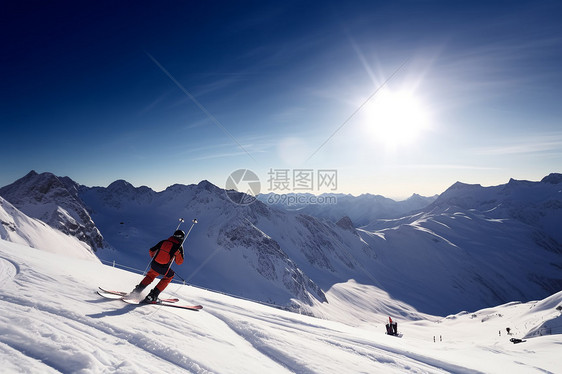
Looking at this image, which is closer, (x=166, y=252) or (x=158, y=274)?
(x=158, y=274)

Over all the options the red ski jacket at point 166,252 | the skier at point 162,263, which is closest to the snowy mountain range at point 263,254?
the skier at point 162,263

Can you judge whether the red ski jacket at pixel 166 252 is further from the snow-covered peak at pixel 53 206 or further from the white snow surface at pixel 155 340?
the snow-covered peak at pixel 53 206

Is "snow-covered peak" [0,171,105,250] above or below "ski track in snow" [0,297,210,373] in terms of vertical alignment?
above

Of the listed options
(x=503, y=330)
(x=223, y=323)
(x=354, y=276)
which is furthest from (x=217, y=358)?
(x=354, y=276)

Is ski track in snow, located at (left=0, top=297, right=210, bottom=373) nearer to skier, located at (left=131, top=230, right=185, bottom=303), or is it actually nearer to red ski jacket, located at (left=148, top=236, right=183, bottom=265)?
skier, located at (left=131, top=230, right=185, bottom=303)

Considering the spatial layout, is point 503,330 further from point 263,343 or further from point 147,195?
point 147,195

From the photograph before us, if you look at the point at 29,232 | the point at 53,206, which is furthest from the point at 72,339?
the point at 53,206

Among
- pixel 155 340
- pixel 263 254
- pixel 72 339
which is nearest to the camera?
pixel 72 339

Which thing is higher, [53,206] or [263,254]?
[53,206]

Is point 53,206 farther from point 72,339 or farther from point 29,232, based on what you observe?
point 72,339

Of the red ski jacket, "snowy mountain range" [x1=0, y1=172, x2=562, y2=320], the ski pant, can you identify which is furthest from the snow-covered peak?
the red ski jacket

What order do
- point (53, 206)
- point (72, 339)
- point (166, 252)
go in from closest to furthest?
1. point (72, 339)
2. point (166, 252)
3. point (53, 206)

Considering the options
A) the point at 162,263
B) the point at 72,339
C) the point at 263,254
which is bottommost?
the point at 263,254

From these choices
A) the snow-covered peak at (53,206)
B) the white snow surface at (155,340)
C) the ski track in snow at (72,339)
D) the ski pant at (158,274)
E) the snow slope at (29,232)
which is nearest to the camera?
the ski track in snow at (72,339)
